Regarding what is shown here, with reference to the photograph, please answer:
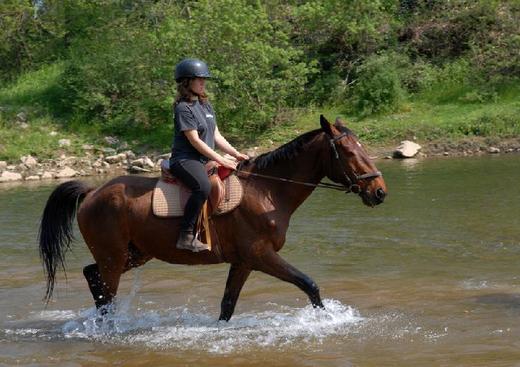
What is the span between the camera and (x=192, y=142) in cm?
791

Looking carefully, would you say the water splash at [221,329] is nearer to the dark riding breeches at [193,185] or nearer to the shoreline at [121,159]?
the dark riding breeches at [193,185]

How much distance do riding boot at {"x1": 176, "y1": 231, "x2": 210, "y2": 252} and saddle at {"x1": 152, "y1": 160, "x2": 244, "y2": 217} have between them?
0.26 meters

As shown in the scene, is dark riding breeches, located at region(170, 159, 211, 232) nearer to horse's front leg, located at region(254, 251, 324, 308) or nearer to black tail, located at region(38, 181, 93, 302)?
horse's front leg, located at region(254, 251, 324, 308)

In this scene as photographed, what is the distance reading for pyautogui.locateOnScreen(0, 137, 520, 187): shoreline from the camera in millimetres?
28141

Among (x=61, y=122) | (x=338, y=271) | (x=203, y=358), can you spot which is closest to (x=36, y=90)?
(x=61, y=122)

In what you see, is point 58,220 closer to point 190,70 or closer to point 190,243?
point 190,243

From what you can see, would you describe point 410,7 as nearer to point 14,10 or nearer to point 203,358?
point 14,10

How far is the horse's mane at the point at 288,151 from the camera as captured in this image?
323 inches

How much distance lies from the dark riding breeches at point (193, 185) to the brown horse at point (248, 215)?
261 millimetres

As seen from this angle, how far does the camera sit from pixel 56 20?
4631 cm

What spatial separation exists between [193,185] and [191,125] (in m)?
0.61

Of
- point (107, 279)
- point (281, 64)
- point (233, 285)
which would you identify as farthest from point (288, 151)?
point (281, 64)

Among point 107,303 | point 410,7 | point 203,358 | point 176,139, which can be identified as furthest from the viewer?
point 410,7

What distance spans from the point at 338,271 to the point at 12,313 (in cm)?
466
